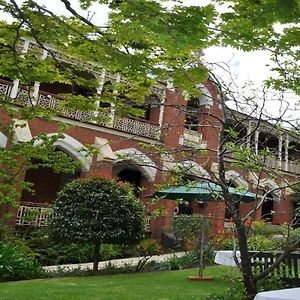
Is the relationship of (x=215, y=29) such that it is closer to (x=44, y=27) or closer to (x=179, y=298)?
(x=44, y=27)

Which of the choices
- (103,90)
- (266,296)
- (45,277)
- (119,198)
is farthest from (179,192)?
(266,296)

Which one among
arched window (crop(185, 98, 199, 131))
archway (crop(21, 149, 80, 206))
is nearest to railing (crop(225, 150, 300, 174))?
arched window (crop(185, 98, 199, 131))

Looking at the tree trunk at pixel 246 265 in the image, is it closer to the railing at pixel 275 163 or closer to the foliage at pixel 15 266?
the railing at pixel 275 163

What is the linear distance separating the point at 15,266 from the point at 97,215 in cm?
261

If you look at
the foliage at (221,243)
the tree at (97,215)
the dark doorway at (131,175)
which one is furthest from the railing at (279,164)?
the dark doorway at (131,175)

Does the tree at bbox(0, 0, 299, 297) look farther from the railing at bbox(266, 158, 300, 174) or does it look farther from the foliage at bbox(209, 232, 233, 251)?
the foliage at bbox(209, 232, 233, 251)

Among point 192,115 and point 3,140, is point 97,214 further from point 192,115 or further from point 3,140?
point 3,140

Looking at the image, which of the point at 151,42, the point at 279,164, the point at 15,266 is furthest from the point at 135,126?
the point at 151,42

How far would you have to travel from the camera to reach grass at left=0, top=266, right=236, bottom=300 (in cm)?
689

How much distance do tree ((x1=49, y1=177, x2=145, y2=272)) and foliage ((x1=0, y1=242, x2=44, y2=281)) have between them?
5.13 ft

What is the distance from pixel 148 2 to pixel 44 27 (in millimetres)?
1760

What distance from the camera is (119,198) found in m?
11.4

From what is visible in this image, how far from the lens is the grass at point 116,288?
271 inches

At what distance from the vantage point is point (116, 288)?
786cm
